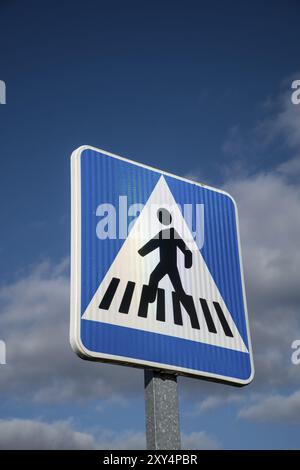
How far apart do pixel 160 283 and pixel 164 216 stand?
Answer: 72cm

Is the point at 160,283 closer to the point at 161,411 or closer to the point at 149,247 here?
the point at 149,247

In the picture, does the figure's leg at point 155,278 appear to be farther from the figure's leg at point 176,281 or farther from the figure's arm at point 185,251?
the figure's arm at point 185,251

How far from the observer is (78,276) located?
14.6 ft

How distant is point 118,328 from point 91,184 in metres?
1.30

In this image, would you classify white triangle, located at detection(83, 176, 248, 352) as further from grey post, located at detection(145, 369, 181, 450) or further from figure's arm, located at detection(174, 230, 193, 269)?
grey post, located at detection(145, 369, 181, 450)

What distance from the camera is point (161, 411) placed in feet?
15.1

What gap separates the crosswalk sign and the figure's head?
0.4 inches

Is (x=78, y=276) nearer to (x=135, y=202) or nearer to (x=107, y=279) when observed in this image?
(x=107, y=279)

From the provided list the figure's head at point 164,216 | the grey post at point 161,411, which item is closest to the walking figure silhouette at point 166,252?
the figure's head at point 164,216

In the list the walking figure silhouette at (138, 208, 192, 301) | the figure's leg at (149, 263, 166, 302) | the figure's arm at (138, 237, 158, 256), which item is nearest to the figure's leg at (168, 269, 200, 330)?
the walking figure silhouette at (138, 208, 192, 301)

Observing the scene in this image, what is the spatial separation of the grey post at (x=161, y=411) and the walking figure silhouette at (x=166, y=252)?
0.73m

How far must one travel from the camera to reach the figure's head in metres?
5.22
